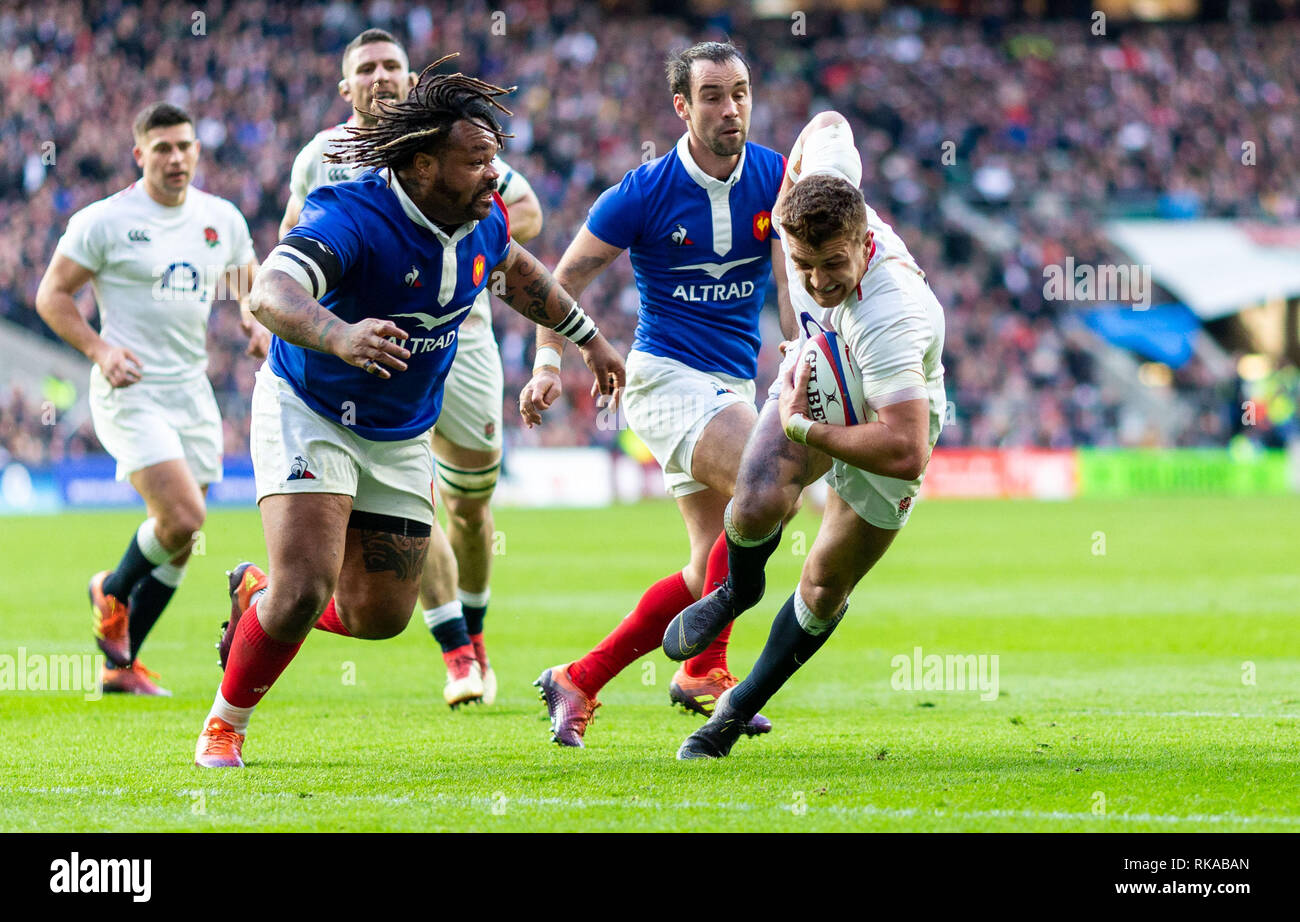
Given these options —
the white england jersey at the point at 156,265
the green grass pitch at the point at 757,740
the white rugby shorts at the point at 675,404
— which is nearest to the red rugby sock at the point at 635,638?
the green grass pitch at the point at 757,740

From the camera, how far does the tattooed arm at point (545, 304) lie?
20.5 ft

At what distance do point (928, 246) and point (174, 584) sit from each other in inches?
1153

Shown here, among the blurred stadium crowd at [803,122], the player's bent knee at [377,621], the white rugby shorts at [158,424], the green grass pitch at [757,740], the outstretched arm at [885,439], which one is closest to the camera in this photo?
the green grass pitch at [757,740]

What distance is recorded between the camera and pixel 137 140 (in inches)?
347

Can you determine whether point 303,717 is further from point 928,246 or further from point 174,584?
point 928,246

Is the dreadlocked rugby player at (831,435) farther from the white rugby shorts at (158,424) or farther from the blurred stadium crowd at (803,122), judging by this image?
the blurred stadium crowd at (803,122)

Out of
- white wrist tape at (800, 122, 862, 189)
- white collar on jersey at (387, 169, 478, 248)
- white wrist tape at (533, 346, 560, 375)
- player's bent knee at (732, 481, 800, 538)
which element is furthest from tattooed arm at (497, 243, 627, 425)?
white wrist tape at (800, 122, 862, 189)

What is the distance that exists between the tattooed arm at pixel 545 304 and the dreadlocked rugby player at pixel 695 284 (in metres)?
0.32

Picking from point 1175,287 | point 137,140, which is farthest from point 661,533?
point 1175,287

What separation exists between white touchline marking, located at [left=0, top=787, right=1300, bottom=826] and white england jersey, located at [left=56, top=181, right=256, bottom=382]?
387 centimetres

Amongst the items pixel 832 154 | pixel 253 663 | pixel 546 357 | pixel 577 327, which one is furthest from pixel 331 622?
pixel 832 154

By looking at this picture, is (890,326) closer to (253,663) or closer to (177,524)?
(253,663)

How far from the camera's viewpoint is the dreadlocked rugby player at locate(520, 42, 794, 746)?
21.9 feet

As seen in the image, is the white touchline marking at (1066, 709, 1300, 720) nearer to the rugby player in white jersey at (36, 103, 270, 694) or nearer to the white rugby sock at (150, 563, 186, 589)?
the rugby player in white jersey at (36, 103, 270, 694)
